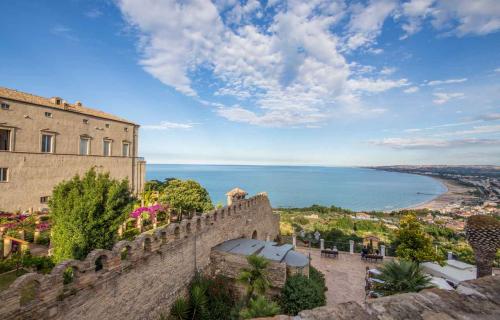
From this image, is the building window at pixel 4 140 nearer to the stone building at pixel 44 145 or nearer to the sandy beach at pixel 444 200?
the stone building at pixel 44 145

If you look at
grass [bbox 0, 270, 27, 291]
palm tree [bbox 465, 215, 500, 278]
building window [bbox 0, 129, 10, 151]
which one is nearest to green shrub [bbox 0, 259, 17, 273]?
grass [bbox 0, 270, 27, 291]

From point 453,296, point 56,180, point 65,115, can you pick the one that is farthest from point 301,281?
point 65,115

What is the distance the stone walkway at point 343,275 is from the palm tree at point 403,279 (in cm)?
267

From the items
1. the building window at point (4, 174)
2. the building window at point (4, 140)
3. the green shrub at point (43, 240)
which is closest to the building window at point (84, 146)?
the building window at point (4, 140)

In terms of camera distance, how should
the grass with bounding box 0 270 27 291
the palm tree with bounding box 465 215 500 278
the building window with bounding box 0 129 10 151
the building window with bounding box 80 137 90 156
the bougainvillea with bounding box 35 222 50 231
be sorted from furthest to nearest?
the building window with bounding box 80 137 90 156 < the building window with bounding box 0 129 10 151 < the bougainvillea with bounding box 35 222 50 231 < the grass with bounding box 0 270 27 291 < the palm tree with bounding box 465 215 500 278

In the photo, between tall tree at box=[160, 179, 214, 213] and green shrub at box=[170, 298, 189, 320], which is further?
tall tree at box=[160, 179, 214, 213]

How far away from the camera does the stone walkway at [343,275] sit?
1295cm

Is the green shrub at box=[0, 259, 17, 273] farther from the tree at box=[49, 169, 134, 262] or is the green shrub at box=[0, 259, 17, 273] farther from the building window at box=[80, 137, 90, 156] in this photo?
the building window at box=[80, 137, 90, 156]

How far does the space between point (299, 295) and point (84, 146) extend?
2408 cm

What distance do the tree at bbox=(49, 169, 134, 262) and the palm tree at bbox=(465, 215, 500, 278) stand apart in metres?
12.4

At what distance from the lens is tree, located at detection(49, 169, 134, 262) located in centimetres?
909

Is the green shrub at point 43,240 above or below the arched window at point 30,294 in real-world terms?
below

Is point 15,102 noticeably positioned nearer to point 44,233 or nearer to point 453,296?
point 44,233

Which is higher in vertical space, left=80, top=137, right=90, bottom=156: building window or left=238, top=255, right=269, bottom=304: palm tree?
left=80, top=137, right=90, bottom=156: building window
